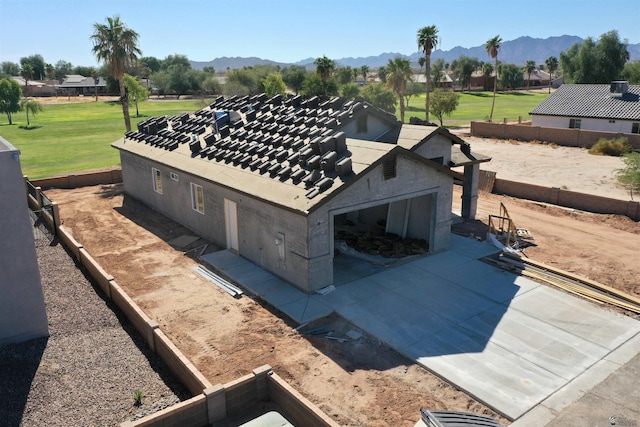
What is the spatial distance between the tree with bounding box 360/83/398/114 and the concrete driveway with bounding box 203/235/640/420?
44425mm

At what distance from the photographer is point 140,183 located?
25453 mm

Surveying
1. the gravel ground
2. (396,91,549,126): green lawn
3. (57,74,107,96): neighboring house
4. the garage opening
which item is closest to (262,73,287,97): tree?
(396,91,549,126): green lawn

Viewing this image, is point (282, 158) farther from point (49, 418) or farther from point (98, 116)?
point (98, 116)

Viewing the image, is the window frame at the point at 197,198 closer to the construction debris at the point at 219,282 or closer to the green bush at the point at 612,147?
the construction debris at the point at 219,282

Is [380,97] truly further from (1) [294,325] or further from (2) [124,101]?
(1) [294,325]

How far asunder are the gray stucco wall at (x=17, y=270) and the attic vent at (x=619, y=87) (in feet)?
160

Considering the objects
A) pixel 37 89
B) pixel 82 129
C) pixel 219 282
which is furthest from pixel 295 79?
pixel 219 282

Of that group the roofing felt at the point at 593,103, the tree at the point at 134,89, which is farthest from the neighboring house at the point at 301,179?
the tree at the point at 134,89

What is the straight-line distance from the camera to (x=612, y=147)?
39000mm

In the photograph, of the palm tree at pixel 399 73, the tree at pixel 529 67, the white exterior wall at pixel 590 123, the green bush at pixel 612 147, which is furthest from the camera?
the tree at pixel 529 67

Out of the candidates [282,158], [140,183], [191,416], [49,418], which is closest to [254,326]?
[191,416]

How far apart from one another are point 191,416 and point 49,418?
293cm

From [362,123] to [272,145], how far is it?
3.71m

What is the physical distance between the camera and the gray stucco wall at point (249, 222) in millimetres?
14883
